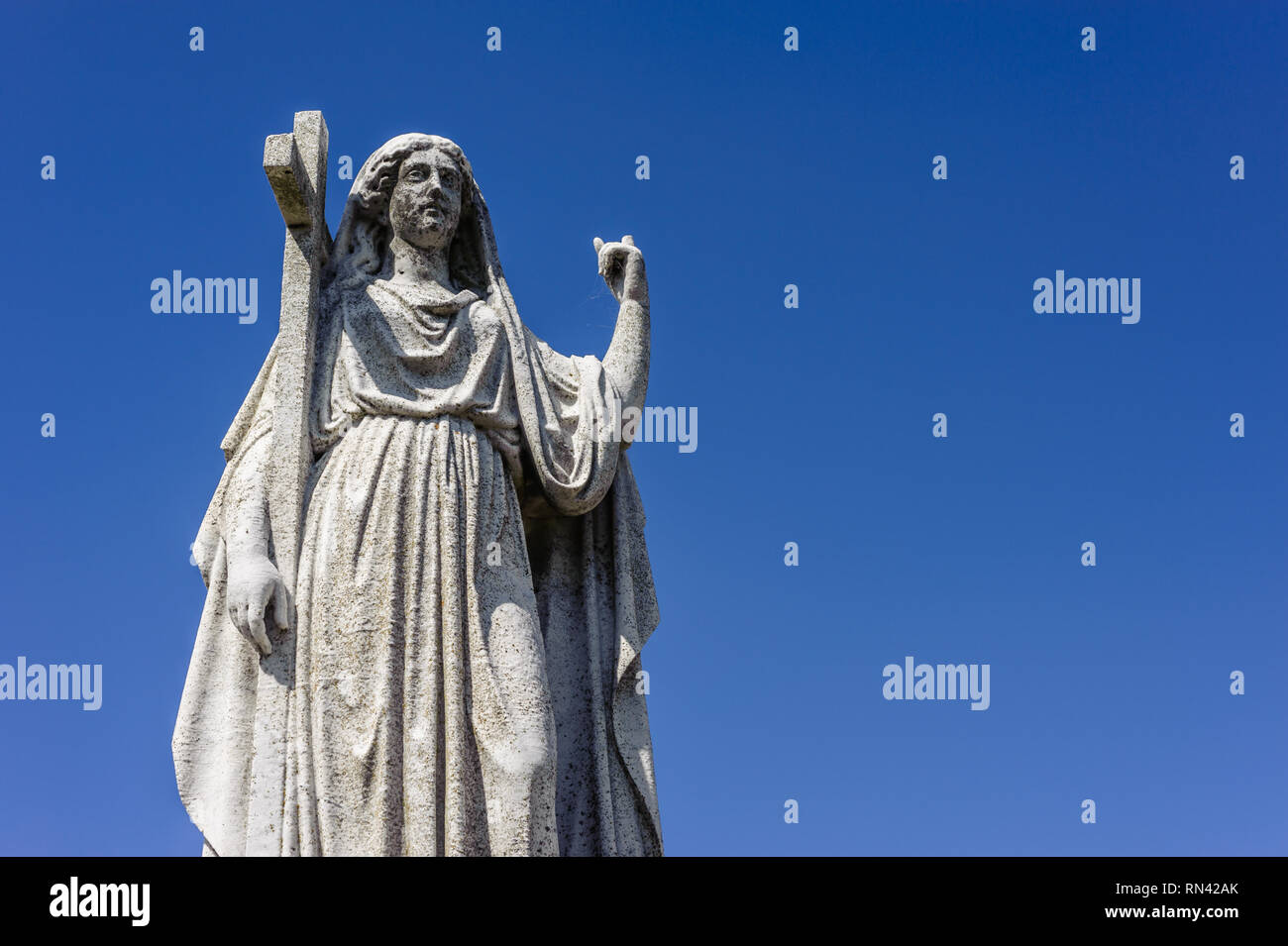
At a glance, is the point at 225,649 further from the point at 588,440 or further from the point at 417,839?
the point at 588,440

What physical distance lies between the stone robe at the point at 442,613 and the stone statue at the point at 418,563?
0.5 inches

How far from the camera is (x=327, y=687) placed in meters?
10.3

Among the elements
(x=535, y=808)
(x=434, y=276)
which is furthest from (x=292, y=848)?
(x=434, y=276)

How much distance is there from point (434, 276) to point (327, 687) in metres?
2.77

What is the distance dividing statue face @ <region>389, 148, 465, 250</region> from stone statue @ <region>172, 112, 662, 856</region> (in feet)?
0.05

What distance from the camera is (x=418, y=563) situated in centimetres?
1056

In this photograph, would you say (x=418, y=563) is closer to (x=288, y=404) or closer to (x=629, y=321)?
(x=288, y=404)

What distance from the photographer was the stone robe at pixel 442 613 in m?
10.2

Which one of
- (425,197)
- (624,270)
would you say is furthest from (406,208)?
(624,270)

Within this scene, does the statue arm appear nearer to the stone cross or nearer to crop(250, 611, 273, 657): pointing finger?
the stone cross

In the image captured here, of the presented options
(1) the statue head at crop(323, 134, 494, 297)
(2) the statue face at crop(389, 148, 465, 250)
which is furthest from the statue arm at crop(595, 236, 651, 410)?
(2) the statue face at crop(389, 148, 465, 250)

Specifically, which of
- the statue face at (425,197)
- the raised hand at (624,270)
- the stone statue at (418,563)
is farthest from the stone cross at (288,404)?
the raised hand at (624,270)

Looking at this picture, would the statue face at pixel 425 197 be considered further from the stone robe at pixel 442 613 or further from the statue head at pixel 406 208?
the stone robe at pixel 442 613

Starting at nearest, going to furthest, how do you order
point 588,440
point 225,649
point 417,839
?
point 417,839 → point 225,649 → point 588,440
